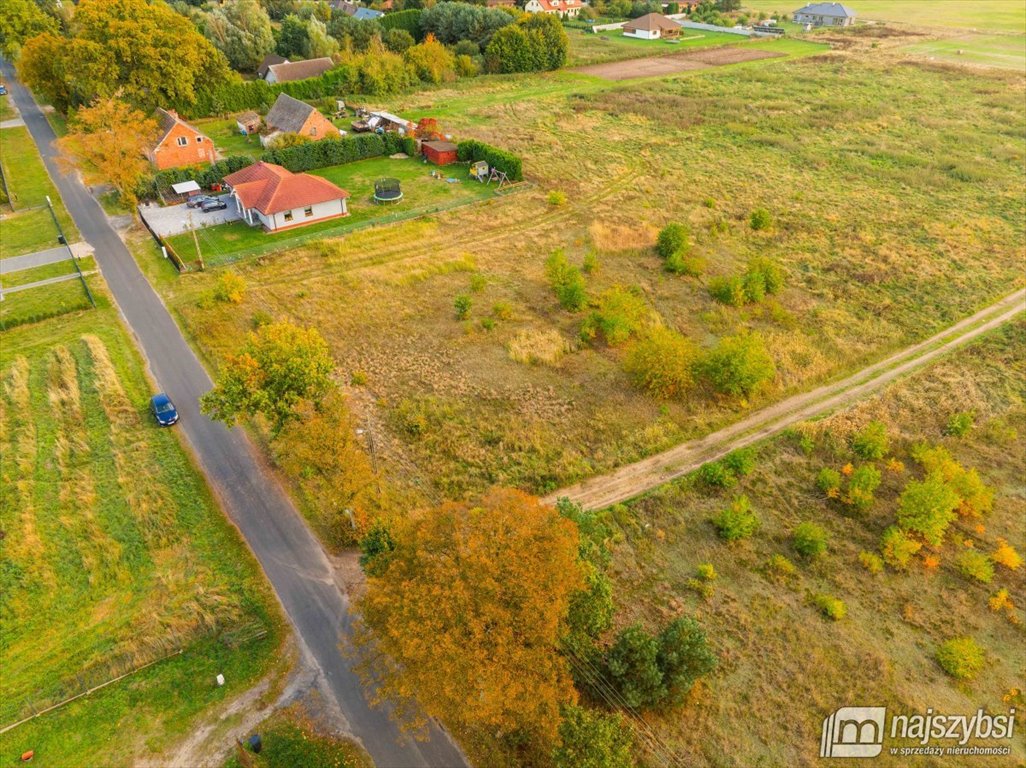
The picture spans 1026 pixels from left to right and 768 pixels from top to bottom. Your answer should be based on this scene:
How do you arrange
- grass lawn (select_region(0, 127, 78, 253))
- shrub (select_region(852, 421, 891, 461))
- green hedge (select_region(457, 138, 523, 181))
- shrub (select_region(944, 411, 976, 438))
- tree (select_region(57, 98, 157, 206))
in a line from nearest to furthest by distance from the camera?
shrub (select_region(852, 421, 891, 461)) < shrub (select_region(944, 411, 976, 438)) < grass lawn (select_region(0, 127, 78, 253)) < tree (select_region(57, 98, 157, 206)) < green hedge (select_region(457, 138, 523, 181))

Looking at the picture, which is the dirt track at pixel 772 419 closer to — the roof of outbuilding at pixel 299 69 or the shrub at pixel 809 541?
the shrub at pixel 809 541

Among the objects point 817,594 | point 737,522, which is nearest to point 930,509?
point 817,594

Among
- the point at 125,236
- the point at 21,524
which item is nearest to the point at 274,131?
the point at 125,236

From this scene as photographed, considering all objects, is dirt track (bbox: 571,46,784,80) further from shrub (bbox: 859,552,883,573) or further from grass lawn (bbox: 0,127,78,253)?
shrub (bbox: 859,552,883,573)

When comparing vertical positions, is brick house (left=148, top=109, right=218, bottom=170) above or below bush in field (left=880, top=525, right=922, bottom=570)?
above

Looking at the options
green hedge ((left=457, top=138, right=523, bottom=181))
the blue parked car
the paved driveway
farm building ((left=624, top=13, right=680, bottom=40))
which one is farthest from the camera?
farm building ((left=624, top=13, right=680, bottom=40))

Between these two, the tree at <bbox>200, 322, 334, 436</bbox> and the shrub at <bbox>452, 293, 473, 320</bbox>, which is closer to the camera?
the tree at <bbox>200, 322, 334, 436</bbox>

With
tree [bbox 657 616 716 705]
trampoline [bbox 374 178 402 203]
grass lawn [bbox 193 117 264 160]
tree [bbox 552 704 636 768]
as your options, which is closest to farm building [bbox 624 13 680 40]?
grass lawn [bbox 193 117 264 160]
